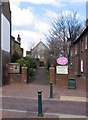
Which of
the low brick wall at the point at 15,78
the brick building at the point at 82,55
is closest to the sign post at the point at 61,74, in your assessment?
the brick building at the point at 82,55

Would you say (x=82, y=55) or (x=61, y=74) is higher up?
(x=82, y=55)

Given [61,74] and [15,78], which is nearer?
[61,74]

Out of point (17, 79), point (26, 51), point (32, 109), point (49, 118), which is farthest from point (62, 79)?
point (26, 51)

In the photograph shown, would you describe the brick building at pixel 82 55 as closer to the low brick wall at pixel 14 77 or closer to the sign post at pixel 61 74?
the sign post at pixel 61 74

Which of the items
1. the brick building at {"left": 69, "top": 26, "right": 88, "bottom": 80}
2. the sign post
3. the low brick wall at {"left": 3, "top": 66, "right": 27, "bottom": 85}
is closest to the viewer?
the sign post

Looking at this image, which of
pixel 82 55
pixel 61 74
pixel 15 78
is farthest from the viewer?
pixel 82 55

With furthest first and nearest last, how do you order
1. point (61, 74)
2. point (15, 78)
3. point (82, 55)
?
point (82, 55) → point (15, 78) → point (61, 74)

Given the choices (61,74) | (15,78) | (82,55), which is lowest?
(15,78)

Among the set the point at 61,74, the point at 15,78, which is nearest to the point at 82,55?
the point at 61,74

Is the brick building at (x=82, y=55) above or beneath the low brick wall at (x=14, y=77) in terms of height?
above

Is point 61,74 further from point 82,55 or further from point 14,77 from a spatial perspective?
point 82,55

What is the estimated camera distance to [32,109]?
11516 millimetres

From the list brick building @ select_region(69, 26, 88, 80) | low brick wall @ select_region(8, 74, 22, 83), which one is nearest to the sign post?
brick building @ select_region(69, 26, 88, 80)

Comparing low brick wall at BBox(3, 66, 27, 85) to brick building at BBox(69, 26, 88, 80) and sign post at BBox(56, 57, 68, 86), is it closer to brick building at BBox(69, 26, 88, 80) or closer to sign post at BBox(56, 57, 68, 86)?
sign post at BBox(56, 57, 68, 86)
